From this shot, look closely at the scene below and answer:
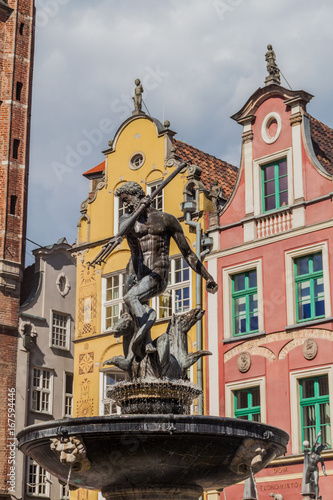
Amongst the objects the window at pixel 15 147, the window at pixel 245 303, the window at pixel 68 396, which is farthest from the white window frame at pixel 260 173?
the window at pixel 15 147

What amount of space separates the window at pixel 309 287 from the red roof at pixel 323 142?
9.02 ft

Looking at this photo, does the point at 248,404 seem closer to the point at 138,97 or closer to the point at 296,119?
the point at 296,119

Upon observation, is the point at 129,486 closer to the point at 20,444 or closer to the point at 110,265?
the point at 20,444

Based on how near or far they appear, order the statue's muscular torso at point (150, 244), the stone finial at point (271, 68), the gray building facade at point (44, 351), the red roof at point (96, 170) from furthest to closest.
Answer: the red roof at point (96, 170) < the gray building facade at point (44, 351) < the stone finial at point (271, 68) < the statue's muscular torso at point (150, 244)

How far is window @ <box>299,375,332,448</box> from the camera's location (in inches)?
915

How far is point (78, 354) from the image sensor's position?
98.6 feet

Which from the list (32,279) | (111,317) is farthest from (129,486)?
(32,279)

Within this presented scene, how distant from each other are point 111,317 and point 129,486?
764 inches

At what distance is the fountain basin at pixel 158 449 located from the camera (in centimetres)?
945

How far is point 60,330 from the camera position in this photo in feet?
118

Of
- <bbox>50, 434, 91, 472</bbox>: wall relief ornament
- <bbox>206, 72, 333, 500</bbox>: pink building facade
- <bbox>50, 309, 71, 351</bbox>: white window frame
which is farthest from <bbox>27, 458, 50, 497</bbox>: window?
<bbox>50, 434, 91, 472</bbox>: wall relief ornament

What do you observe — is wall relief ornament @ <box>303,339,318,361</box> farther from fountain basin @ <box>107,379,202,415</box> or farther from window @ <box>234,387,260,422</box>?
fountain basin @ <box>107,379,202,415</box>

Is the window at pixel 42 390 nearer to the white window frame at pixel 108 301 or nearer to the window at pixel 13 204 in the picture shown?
the white window frame at pixel 108 301

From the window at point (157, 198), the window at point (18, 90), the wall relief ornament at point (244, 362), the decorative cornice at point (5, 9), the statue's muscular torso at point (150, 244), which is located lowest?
the statue's muscular torso at point (150, 244)
